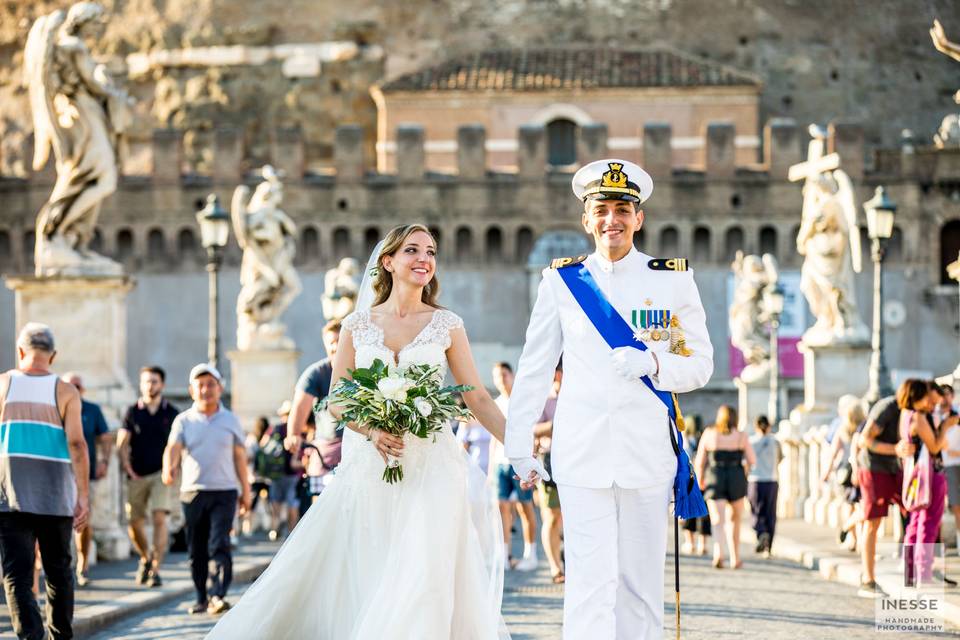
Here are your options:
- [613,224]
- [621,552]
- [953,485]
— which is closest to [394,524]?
[621,552]

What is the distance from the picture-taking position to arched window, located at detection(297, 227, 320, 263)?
44.7m

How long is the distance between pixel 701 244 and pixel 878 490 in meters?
34.6

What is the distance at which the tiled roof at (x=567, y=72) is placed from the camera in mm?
46500

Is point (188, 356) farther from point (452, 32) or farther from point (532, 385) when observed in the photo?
→ point (532, 385)

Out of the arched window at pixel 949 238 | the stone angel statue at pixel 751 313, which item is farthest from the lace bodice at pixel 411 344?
the arched window at pixel 949 238

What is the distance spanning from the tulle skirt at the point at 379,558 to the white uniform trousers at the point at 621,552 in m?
0.55

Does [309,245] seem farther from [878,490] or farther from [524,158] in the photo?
[878,490]

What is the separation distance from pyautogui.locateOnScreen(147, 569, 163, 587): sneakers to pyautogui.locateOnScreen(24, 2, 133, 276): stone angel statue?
2.88 meters

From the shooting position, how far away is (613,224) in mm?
5801

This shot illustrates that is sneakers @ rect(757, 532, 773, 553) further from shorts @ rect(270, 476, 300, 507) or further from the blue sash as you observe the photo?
the blue sash

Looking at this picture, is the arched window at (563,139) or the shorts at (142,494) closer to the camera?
the shorts at (142,494)

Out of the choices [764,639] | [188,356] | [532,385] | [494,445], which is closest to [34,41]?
[494,445]

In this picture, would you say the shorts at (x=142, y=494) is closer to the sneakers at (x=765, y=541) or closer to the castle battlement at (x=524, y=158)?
the sneakers at (x=765, y=541)

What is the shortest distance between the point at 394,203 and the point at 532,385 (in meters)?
39.2
